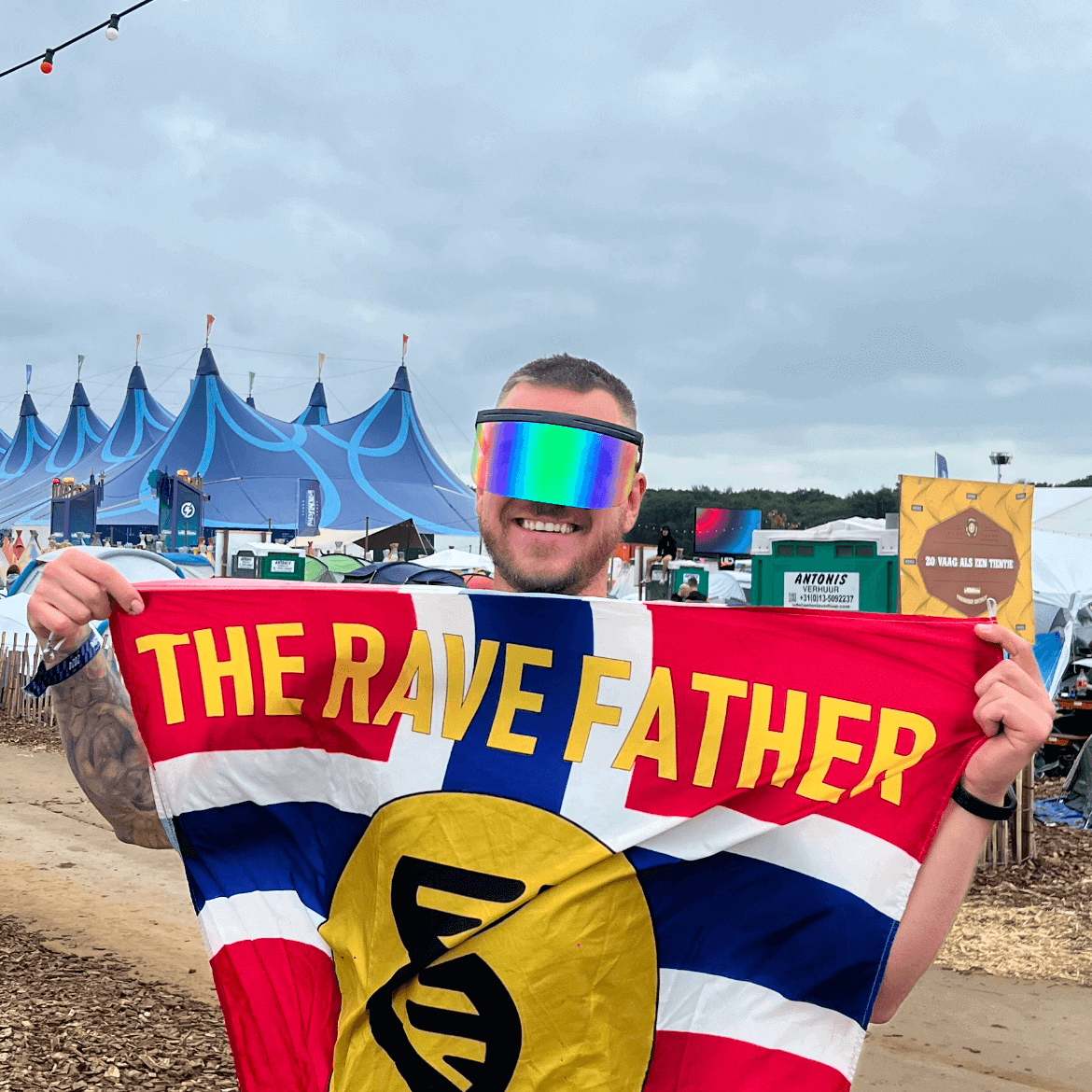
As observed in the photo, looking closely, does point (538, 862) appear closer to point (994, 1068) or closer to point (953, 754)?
point (953, 754)

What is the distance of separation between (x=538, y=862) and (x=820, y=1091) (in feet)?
2.10

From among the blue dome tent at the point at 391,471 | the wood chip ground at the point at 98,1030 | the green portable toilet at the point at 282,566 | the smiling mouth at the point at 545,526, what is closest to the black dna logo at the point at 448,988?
the smiling mouth at the point at 545,526

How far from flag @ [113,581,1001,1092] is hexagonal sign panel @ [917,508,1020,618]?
21.8ft

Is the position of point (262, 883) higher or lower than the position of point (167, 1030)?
higher

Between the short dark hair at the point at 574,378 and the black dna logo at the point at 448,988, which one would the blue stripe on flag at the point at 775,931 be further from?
the short dark hair at the point at 574,378

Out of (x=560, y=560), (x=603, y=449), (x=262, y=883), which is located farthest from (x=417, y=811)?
(x=603, y=449)

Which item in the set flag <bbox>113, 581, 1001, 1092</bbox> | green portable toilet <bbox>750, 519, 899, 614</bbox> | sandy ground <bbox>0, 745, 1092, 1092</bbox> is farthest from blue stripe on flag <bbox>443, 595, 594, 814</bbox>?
green portable toilet <bbox>750, 519, 899, 614</bbox>

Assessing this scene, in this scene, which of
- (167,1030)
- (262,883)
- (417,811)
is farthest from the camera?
Answer: (167,1030)

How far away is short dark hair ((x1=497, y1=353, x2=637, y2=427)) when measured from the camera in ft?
7.39

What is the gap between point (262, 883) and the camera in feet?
7.07

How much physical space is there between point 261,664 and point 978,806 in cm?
136

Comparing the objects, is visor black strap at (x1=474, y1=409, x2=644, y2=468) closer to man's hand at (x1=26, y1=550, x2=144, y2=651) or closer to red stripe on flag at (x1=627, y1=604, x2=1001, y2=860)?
red stripe on flag at (x1=627, y1=604, x2=1001, y2=860)

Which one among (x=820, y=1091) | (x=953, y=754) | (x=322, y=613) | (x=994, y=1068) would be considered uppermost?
(x=322, y=613)

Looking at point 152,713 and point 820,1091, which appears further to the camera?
point 152,713
